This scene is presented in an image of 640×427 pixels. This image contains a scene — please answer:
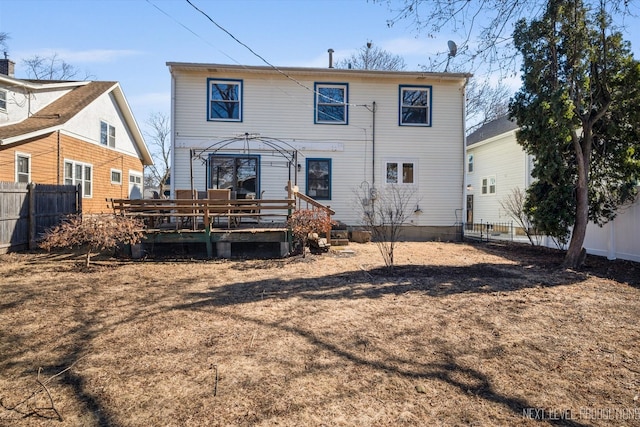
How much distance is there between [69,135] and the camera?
47.3ft

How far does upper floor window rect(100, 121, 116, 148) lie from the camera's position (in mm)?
16875

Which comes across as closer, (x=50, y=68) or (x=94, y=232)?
(x=94, y=232)

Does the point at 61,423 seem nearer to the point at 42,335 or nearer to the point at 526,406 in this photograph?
the point at 42,335

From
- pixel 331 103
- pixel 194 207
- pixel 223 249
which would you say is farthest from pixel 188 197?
pixel 331 103

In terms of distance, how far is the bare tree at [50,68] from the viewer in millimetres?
27297

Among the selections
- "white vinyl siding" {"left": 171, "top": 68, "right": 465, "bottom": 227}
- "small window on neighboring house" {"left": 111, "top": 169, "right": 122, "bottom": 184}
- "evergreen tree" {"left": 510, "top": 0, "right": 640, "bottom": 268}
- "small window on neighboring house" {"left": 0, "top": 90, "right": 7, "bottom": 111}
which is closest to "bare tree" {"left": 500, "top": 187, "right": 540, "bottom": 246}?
"evergreen tree" {"left": 510, "top": 0, "right": 640, "bottom": 268}

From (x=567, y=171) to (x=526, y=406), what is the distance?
7.05m

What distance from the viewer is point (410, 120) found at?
1316 cm

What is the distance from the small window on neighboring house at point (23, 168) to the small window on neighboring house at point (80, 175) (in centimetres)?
161

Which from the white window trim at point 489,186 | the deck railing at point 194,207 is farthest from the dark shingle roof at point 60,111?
the white window trim at point 489,186

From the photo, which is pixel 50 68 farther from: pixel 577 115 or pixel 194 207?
pixel 577 115

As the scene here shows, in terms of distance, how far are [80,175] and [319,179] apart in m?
10.3

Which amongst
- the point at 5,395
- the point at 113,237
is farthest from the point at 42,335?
the point at 113,237

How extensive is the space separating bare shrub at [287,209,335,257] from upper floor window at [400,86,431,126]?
6.17 m
